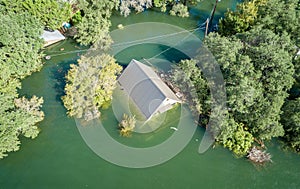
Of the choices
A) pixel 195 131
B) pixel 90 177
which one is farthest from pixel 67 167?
pixel 195 131

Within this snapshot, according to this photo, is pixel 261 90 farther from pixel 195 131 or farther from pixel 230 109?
pixel 195 131

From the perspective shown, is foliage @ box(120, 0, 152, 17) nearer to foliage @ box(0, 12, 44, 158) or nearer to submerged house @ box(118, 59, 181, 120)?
submerged house @ box(118, 59, 181, 120)

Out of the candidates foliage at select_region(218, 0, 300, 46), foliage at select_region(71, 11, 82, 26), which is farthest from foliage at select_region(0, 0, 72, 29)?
foliage at select_region(218, 0, 300, 46)

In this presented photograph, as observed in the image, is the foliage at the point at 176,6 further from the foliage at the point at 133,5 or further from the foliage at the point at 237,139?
the foliage at the point at 237,139

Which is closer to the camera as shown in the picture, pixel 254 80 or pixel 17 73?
pixel 254 80

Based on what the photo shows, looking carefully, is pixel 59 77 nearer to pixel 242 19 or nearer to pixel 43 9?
pixel 43 9

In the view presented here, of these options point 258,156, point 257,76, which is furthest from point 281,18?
point 258,156
